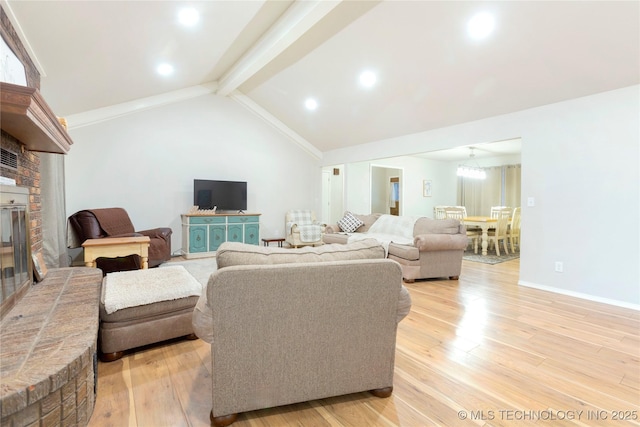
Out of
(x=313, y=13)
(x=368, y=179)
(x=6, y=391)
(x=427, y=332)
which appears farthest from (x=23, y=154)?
(x=368, y=179)

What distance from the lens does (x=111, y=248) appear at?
3162 mm

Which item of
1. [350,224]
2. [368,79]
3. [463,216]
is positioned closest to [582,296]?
[463,216]

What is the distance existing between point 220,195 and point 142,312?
13.0 ft

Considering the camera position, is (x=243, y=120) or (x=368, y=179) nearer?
(x=243, y=120)

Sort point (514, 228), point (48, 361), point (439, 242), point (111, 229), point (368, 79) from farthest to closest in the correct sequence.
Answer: point (514, 228) → point (368, 79) → point (111, 229) → point (439, 242) → point (48, 361)

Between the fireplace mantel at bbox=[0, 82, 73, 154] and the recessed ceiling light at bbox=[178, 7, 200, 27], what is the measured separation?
5.23 ft

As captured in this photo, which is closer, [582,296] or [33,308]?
[33,308]

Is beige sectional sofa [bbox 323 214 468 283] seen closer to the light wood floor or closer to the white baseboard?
the white baseboard

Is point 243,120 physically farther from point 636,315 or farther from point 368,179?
point 636,315

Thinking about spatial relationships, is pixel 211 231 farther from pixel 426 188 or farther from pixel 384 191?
pixel 426 188

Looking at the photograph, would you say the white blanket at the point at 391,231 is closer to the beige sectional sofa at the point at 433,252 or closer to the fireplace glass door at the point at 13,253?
the beige sectional sofa at the point at 433,252

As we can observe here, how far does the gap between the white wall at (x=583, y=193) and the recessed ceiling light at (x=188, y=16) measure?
3.86 m

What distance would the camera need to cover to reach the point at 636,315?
2885mm

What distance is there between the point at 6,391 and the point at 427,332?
2.43 metres
